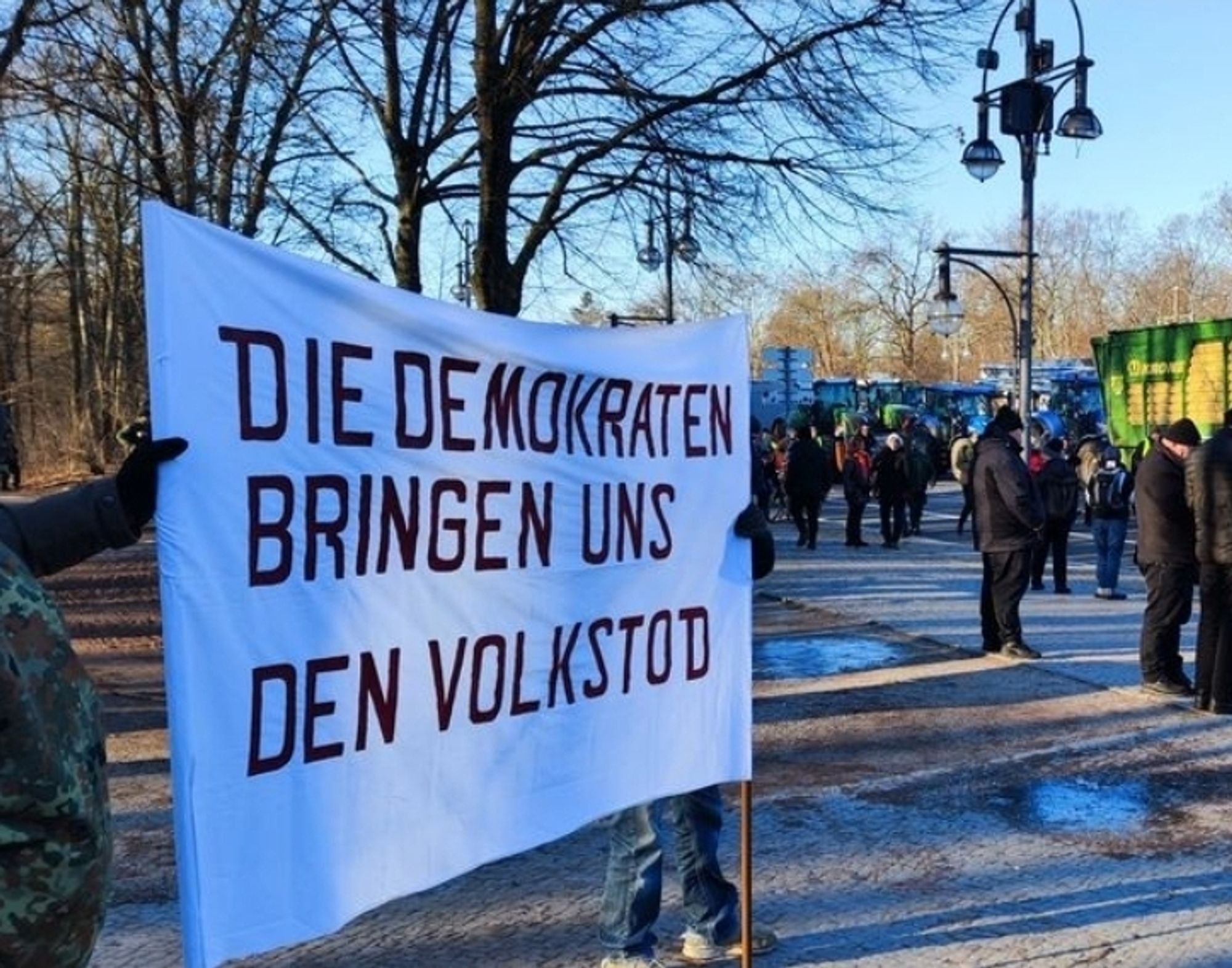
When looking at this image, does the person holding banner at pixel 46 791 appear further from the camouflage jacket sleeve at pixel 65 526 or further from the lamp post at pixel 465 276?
the lamp post at pixel 465 276

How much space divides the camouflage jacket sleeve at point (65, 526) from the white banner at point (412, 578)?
13cm

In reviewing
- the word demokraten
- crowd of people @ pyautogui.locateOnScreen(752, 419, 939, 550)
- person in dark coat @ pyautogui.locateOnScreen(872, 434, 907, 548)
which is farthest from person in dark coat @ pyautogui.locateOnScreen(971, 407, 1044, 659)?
person in dark coat @ pyautogui.locateOnScreen(872, 434, 907, 548)

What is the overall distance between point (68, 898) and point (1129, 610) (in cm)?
1182

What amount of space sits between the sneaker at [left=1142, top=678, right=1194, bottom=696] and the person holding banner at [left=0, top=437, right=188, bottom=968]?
25.2 ft

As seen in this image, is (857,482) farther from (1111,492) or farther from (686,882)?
(686,882)

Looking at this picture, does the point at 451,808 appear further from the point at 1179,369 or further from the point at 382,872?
the point at 1179,369

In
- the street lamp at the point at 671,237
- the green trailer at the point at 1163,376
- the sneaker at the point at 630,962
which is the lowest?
the sneaker at the point at 630,962

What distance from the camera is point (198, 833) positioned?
262cm

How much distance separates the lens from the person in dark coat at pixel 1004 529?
9.61 metres

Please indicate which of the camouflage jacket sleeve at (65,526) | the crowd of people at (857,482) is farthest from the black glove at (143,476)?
the crowd of people at (857,482)

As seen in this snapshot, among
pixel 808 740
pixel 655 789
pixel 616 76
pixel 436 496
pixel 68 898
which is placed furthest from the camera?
pixel 616 76

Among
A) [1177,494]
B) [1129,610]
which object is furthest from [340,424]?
[1129,610]

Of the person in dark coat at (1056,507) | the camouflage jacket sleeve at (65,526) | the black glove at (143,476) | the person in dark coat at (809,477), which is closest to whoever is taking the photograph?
the camouflage jacket sleeve at (65,526)

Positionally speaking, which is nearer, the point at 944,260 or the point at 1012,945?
the point at 1012,945
